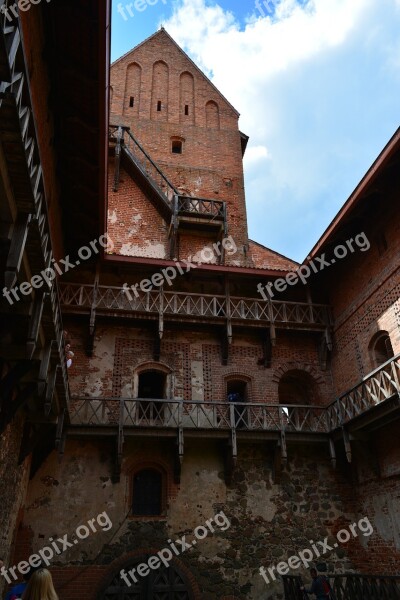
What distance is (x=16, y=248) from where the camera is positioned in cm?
550

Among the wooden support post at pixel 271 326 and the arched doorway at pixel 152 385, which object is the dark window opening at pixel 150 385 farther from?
the wooden support post at pixel 271 326

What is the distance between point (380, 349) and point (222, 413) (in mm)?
4607

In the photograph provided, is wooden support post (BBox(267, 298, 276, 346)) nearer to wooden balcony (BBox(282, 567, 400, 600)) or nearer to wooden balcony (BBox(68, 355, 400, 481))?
wooden balcony (BBox(68, 355, 400, 481))

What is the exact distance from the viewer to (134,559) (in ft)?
37.2

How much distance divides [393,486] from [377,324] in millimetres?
3920

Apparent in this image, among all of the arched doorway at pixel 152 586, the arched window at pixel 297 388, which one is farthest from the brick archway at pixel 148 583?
the arched window at pixel 297 388

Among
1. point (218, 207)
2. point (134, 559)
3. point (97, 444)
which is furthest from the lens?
point (218, 207)

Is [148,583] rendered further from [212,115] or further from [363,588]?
[212,115]

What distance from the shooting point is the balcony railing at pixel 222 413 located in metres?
12.0

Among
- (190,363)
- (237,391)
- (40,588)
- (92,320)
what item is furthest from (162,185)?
(40,588)

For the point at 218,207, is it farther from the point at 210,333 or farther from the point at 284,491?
the point at 284,491

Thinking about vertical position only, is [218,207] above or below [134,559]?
above

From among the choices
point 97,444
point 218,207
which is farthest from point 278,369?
point 218,207

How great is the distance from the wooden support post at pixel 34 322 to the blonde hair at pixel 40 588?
10.5 feet
